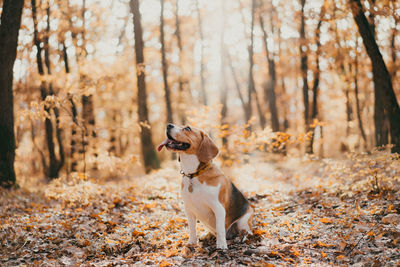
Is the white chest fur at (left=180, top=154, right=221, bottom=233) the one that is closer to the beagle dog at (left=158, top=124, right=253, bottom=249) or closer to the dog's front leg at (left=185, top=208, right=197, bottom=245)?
the beagle dog at (left=158, top=124, right=253, bottom=249)

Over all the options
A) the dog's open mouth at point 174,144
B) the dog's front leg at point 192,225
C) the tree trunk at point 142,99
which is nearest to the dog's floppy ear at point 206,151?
the dog's open mouth at point 174,144

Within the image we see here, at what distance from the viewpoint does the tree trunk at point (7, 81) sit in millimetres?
8539

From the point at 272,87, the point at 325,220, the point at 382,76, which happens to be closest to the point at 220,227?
the point at 325,220

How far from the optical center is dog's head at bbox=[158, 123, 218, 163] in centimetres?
495

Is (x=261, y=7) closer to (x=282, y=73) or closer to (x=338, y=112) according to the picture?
(x=282, y=73)

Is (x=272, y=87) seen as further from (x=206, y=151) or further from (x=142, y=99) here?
(x=206, y=151)

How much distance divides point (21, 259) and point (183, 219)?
3440 millimetres

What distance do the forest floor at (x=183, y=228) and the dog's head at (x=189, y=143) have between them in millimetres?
1469

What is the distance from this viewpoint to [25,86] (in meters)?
17.7

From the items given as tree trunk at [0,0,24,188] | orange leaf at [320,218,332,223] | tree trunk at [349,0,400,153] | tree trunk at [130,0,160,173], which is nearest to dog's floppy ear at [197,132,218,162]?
orange leaf at [320,218,332,223]

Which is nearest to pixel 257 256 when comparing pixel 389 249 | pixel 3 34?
pixel 389 249

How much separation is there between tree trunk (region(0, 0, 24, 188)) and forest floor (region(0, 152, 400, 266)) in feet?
2.55

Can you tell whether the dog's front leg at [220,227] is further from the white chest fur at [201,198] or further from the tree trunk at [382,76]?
the tree trunk at [382,76]

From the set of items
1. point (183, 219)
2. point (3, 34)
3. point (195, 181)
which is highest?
point (3, 34)
